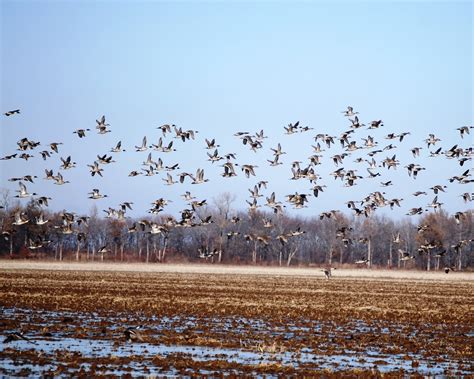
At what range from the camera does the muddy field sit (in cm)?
1816

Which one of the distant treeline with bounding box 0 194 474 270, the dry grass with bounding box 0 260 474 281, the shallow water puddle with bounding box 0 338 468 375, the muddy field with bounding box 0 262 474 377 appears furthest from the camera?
the distant treeline with bounding box 0 194 474 270

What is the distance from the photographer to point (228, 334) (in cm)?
2406

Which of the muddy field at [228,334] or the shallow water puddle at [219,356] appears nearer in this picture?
the muddy field at [228,334]

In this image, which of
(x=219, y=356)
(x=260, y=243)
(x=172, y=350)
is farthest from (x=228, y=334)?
(x=260, y=243)

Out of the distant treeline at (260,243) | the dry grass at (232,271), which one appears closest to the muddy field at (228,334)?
the dry grass at (232,271)

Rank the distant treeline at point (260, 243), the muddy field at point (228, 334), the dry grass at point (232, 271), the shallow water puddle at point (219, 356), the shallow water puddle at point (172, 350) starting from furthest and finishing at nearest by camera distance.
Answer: the distant treeline at point (260, 243)
the dry grass at point (232, 271)
the shallow water puddle at point (219, 356)
the muddy field at point (228, 334)
the shallow water puddle at point (172, 350)

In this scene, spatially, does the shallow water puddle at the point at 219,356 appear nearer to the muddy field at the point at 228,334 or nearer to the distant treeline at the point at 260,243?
the muddy field at the point at 228,334

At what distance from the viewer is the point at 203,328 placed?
83.4 ft

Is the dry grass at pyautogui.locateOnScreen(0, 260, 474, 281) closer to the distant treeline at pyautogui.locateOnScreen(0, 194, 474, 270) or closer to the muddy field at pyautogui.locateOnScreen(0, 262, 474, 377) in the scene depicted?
the distant treeline at pyautogui.locateOnScreen(0, 194, 474, 270)

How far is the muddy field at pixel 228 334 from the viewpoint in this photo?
1816 centimetres

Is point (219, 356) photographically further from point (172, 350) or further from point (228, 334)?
point (228, 334)

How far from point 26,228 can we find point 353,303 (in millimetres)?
79975

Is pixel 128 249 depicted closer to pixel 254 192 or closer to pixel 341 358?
pixel 254 192

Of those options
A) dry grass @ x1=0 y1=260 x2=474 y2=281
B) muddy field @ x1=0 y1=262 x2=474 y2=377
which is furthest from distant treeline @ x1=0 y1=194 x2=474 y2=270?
muddy field @ x1=0 y1=262 x2=474 y2=377
